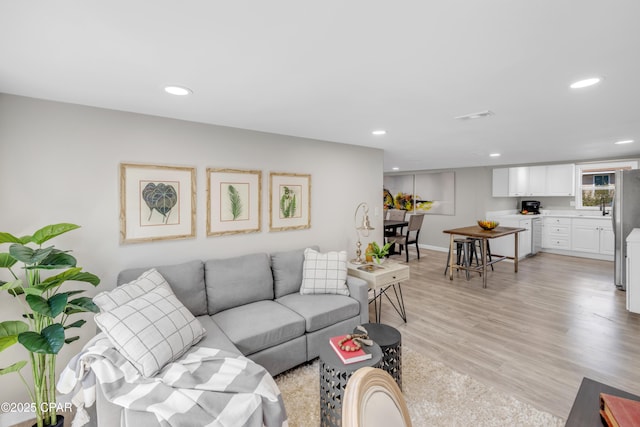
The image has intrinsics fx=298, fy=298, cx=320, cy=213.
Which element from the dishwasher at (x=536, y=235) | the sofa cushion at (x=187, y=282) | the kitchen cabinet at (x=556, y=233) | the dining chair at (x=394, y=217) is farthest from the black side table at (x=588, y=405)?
the kitchen cabinet at (x=556, y=233)

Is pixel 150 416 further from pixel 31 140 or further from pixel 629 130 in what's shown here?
pixel 629 130

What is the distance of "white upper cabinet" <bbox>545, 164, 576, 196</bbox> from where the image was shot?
6.63 meters

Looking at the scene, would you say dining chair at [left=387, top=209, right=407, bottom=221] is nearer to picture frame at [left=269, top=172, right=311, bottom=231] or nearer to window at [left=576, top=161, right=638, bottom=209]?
window at [left=576, top=161, right=638, bottom=209]

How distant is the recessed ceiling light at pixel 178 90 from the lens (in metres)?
1.98

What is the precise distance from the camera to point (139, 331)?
69.3 inches

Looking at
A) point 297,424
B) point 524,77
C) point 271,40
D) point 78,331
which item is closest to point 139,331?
point 78,331

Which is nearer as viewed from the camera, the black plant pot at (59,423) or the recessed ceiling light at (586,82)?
the black plant pot at (59,423)

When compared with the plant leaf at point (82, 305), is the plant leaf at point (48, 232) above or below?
above

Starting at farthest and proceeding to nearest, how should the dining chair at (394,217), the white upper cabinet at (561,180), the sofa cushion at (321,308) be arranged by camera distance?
the dining chair at (394,217) → the white upper cabinet at (561,180) → the sofa cushion at (321,308)

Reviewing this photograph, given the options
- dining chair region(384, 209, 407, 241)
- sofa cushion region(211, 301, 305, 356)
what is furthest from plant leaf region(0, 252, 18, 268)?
dining chair region(384, 209, 407, 241)

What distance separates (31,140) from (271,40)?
1990 millimetres

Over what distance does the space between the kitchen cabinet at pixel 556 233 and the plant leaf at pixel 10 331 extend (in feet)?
28.9

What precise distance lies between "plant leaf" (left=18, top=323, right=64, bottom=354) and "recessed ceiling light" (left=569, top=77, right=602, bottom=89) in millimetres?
3431

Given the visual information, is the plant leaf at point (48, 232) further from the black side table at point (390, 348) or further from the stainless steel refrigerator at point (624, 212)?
the stainless steel refrigerator at point (624, 212)
